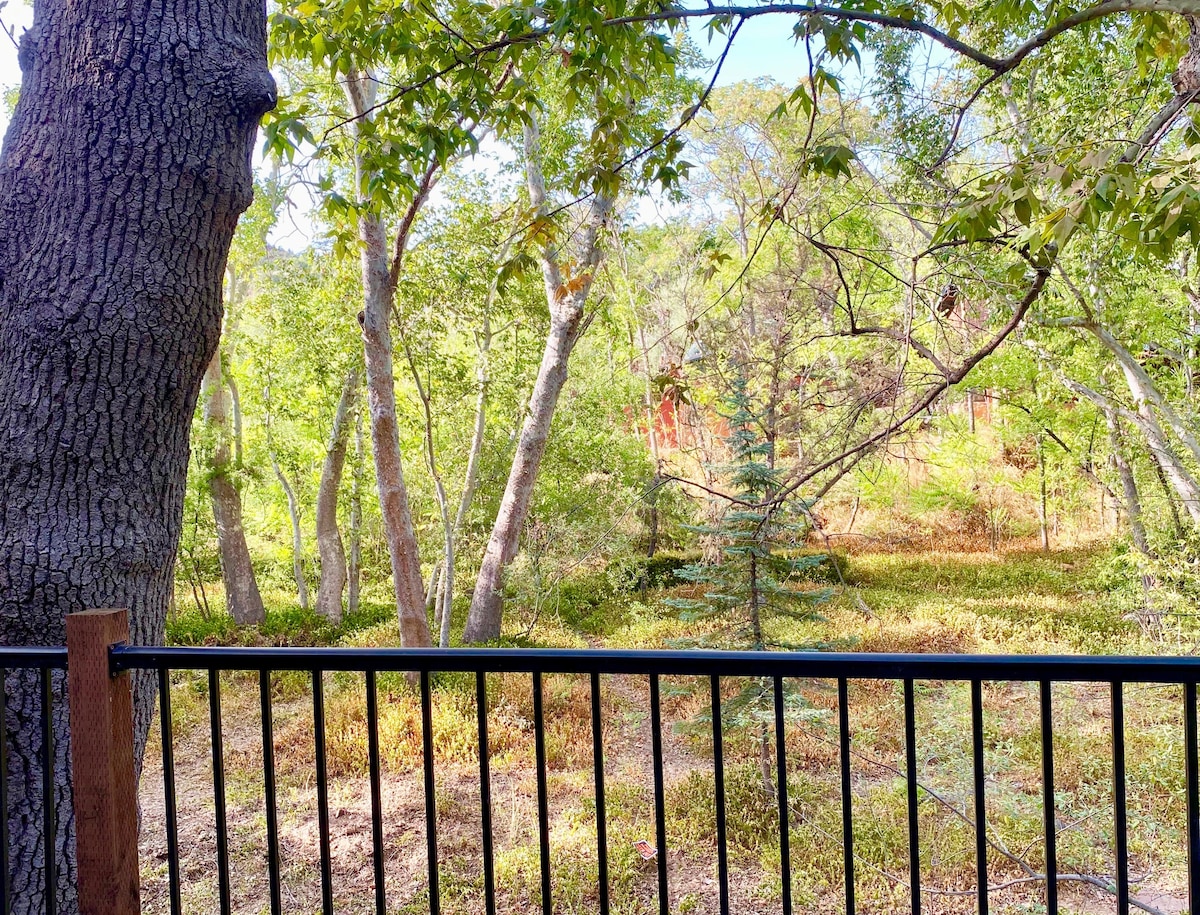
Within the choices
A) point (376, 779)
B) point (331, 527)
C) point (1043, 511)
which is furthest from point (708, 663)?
point (1043, 511)

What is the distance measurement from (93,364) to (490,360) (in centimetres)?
786

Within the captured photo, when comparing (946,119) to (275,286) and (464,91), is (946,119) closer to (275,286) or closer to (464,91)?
(464,91)

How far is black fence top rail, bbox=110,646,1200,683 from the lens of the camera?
1.26m

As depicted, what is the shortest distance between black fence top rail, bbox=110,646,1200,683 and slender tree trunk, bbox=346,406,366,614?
360 inches

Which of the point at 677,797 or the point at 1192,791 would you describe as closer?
the point at 1192,791

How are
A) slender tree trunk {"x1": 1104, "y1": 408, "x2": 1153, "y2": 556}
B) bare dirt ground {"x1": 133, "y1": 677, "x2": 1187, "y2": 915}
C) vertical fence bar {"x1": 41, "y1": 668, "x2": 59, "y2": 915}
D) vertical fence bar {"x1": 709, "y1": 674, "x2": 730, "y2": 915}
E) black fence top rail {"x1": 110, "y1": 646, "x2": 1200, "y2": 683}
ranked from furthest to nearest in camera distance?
slender tree trunk {"x1": 1104, "y1": 408, "x2": 1153, "y2": 556}, bare dirt ground {"x1": 133, "y1": 677, "x2": 1187, "y2": 915}, vertical fence bar {"x1": 41, "y1": 668, "x2": 59, "y2": 915}, vertical fence bar {"x1": 709, "y1": 674, "x2": 730, "y2": 915}, black fence top rail {"x1": 110, "y1": 646, "x2": 1200, "y2": 683}

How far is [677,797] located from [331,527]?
22.1ft

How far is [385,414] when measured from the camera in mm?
7648

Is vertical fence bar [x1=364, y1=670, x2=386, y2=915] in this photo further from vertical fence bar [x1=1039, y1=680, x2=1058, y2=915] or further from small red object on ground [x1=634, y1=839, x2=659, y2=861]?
small red object on ground [x1=634, y1=839, x2=659, y2=861]

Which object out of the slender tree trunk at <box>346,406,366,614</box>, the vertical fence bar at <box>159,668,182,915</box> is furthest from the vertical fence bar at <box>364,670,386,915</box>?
the slender tree trunk at <box>346,406,366,614</box>

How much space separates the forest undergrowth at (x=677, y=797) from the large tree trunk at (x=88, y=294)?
10.3ft

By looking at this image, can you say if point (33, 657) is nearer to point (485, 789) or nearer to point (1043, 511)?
point (485, 789)

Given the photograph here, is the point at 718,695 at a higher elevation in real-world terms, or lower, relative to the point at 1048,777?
higher

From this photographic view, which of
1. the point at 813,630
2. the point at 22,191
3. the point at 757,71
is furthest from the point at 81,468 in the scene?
the point at 757,71
